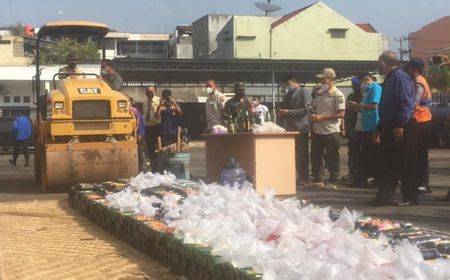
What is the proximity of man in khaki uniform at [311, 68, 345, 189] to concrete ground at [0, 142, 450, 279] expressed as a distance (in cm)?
41

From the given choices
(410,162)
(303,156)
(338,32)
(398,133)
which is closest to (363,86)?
(303,156)

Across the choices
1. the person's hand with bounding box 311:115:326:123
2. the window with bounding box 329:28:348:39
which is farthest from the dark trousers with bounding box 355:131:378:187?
the window with bounding box 329:28:348:39

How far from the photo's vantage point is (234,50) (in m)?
58.9

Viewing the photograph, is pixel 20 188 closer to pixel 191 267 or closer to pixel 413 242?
pixel 191 267

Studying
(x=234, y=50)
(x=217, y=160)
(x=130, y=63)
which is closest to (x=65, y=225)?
(x=217, y=160)

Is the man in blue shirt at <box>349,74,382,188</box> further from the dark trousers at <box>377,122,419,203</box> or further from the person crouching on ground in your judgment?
the person crouching on ground

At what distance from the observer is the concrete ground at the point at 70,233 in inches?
198

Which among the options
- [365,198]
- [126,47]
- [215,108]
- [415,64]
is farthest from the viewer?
[126,47]

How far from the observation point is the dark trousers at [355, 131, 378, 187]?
9.74 metres

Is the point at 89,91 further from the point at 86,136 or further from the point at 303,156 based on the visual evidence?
the point at 303,156

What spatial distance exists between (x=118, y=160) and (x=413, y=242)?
6.52m

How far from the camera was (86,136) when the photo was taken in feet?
33.5

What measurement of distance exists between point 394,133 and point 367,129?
2215 millimetres

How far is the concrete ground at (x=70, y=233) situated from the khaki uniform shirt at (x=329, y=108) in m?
0.93
